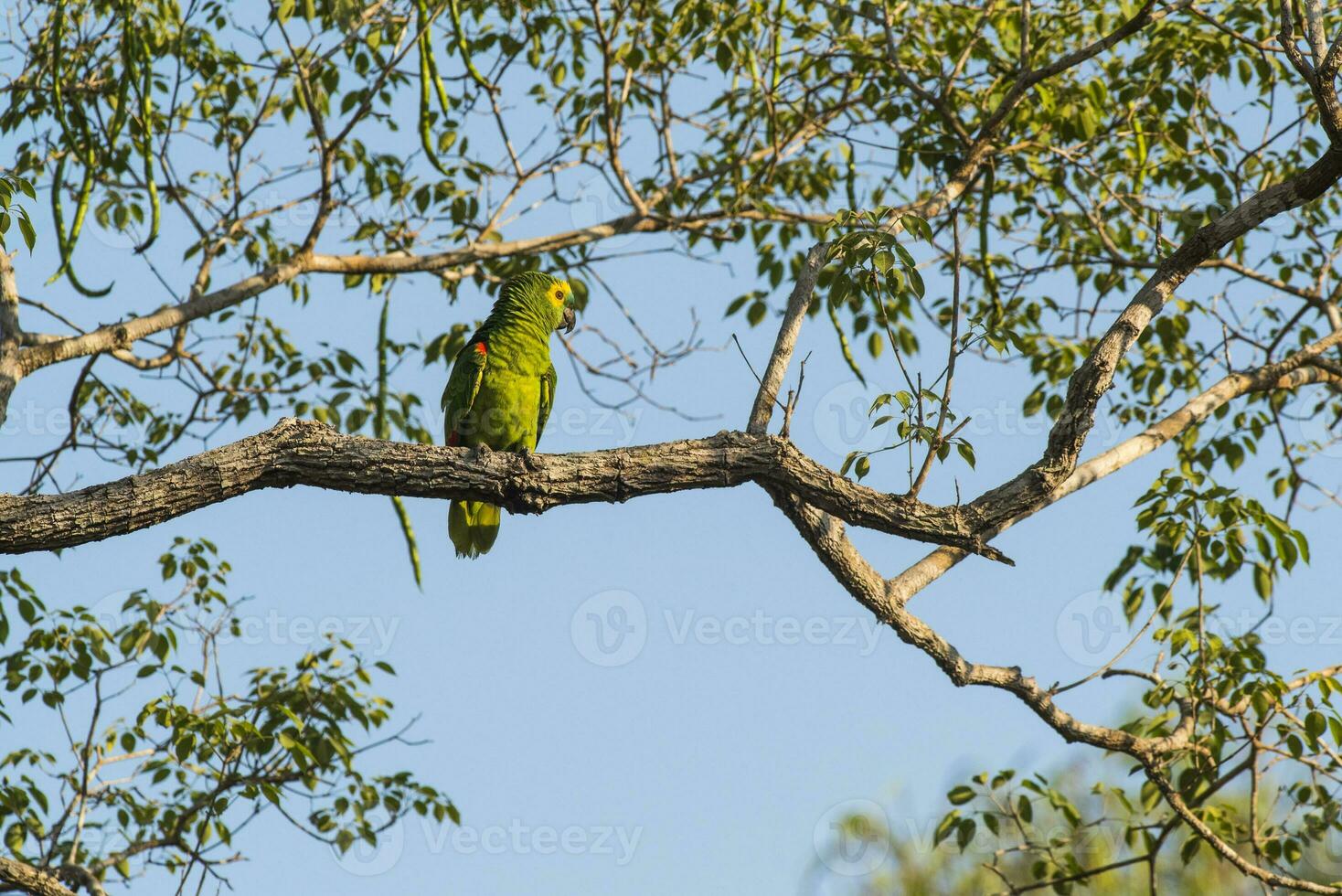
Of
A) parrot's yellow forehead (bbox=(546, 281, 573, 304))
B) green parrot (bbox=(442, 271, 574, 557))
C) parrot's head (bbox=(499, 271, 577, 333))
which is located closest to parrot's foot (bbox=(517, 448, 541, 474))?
green parrot (bbox=(442, 271, 574, 557))

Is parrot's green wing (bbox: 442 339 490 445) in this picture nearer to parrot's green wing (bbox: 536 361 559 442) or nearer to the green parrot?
the green parrot

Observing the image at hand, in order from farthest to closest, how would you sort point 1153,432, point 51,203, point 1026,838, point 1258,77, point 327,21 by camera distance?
point 1258,77 → point 327,21 → point 51,203 → point 1026,838 → point 1153,432

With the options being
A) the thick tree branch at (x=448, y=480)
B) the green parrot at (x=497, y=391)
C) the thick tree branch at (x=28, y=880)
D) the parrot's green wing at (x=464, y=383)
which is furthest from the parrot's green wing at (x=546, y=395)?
the thick tree branch at (x=28, y=880)

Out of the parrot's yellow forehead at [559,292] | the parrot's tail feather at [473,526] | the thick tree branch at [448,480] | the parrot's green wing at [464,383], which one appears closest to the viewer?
the thick tree branch at [448,480]

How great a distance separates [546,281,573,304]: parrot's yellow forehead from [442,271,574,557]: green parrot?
0.19 m

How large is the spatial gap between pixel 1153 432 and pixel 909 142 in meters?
2.11

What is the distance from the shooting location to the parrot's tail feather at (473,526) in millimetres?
4867

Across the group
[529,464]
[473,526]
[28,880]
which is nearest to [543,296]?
[473,526]

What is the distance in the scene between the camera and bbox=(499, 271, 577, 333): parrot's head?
531cm

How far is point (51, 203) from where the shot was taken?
5066mm

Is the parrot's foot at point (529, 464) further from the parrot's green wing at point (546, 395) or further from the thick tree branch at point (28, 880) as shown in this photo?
the thick tree branch at point (28, 880)

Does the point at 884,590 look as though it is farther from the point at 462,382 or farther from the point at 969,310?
the point at 969,310

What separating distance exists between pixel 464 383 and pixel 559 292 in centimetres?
87

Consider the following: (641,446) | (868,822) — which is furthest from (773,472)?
(868,822)
